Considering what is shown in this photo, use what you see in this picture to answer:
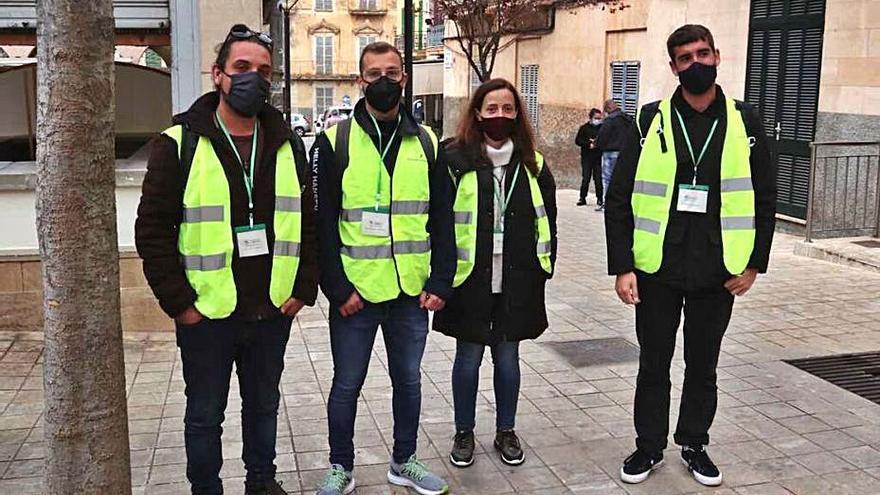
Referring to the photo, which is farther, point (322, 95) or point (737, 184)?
point (322, 95)

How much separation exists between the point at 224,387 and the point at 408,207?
3.53 feet

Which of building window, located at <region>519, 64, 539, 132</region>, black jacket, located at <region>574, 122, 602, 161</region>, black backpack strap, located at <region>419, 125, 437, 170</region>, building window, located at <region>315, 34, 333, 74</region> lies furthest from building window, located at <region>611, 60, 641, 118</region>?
building window, located at <region>315, 34, 333, 74</region>

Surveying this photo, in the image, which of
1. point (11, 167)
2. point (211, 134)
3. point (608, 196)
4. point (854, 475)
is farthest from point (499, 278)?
point (11, 167)

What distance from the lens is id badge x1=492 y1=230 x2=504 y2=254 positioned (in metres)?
4.20

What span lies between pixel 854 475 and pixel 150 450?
11.3ft

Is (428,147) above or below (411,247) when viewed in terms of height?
above

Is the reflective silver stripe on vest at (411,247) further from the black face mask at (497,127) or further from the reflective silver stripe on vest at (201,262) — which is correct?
the reflective silver stripe on vest at (201,262)

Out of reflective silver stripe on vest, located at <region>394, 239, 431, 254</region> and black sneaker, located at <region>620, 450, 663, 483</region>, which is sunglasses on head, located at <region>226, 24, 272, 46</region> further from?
black sneaker, located at <region>620, 450, 663, 483</region>

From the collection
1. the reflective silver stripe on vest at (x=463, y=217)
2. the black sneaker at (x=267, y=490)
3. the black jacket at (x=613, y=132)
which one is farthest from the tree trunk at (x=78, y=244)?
the black jacket at (x=613, y=132)

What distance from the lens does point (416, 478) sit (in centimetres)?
408

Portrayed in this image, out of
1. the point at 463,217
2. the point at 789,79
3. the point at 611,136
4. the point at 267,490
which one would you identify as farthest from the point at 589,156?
→ the point at 267,490

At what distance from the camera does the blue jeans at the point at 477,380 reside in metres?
4.32

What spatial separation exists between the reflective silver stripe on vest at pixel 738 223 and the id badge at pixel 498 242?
1.00 m

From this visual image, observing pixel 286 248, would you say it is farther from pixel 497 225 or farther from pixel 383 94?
pixel 497 225
